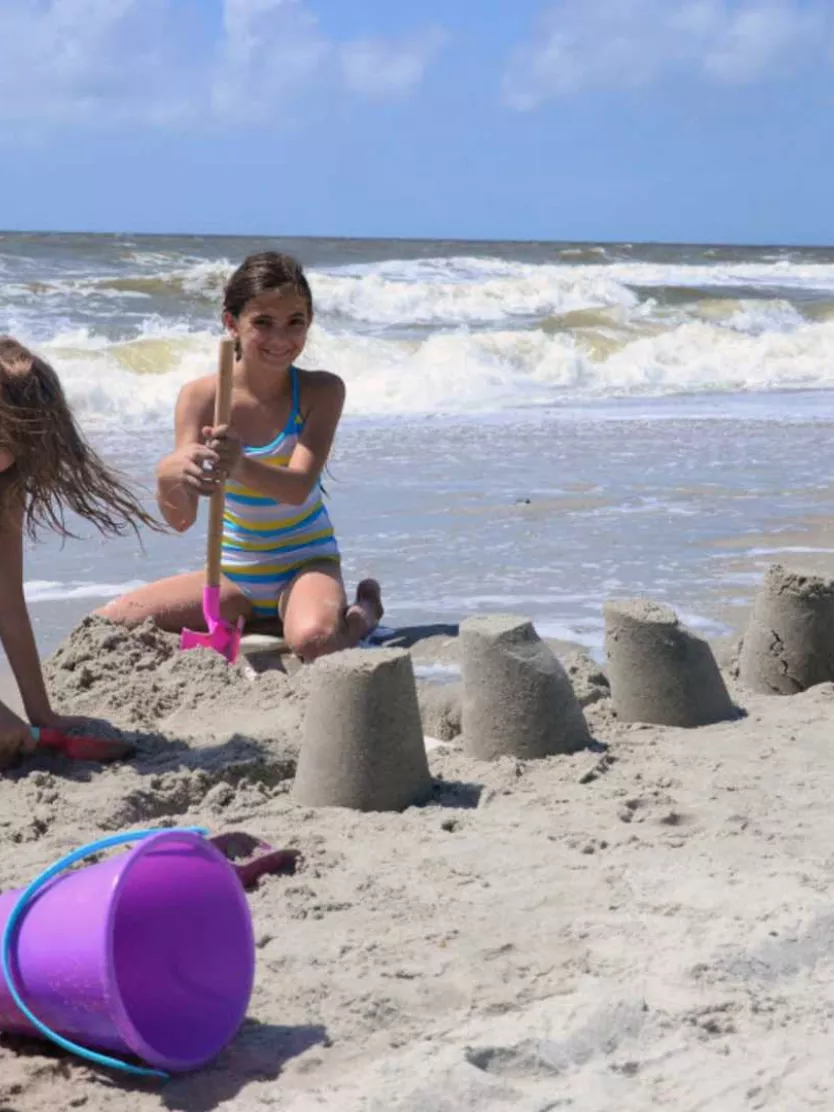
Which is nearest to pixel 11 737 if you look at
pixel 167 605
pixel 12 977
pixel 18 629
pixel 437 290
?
pixel 18 629

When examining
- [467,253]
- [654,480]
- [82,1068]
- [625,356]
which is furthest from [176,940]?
[467,253]

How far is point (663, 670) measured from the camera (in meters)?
3.27

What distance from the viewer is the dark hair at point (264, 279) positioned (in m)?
4.06

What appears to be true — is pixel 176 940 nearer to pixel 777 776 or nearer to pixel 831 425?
pixel 777 776

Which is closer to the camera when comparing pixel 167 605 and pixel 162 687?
pixel 162 687

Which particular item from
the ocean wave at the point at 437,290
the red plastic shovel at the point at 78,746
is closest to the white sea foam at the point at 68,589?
the red plastic shovel at the point at 78,746

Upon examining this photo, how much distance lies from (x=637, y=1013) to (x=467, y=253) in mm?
29470

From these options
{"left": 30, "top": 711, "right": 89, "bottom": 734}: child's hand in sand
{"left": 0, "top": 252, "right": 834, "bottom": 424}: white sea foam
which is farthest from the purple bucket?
{"left": 0, "top": 252, "right": 834, "bottom": 424}: white sea foam

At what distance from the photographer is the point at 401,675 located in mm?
2850

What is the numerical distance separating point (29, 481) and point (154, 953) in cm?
156

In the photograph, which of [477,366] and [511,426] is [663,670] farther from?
[477,366]

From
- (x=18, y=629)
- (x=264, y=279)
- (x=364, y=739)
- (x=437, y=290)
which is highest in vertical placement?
(x=437, y=290)

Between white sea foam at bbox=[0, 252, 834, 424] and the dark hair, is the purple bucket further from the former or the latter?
white sea foam at bbox=[0, 252, 834, 424]

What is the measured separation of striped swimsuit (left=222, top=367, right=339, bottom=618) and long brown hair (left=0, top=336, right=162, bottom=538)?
38.7 inches
